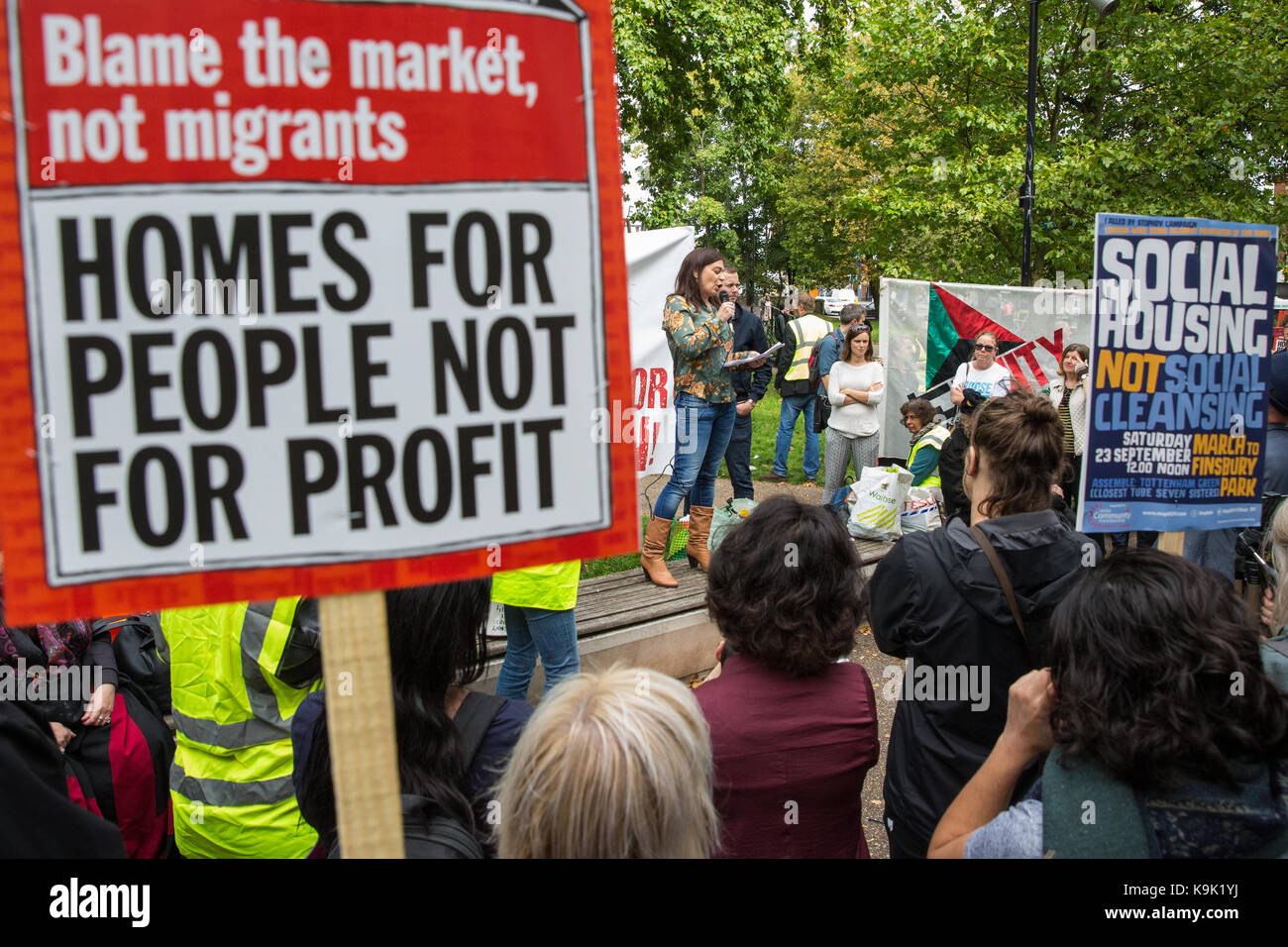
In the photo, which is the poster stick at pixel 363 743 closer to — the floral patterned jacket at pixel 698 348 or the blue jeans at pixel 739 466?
the floral patterned jacket at pixel 698 348

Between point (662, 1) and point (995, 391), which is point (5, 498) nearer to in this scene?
point (995, 391)

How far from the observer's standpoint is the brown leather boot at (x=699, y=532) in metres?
5.75

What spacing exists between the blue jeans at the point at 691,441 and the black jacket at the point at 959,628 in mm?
2966

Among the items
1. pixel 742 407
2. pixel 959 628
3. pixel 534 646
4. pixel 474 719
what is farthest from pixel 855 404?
pixel 474 719

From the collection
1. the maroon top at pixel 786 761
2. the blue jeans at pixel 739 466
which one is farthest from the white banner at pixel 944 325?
the maroon top at pixel 786 761

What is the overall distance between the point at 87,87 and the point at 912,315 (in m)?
8.10

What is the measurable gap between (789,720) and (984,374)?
238 inches

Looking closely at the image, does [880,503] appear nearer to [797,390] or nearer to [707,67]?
[797,390]

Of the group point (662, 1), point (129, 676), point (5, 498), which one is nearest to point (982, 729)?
point (5, 498)

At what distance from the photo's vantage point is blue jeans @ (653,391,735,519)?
17.6 ft

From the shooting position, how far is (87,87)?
133 cm

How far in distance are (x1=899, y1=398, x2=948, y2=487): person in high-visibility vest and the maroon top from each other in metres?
4.87

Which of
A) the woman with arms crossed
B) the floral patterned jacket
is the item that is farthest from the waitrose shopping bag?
the floral patterned jacket

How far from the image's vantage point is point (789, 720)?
2.08 m
